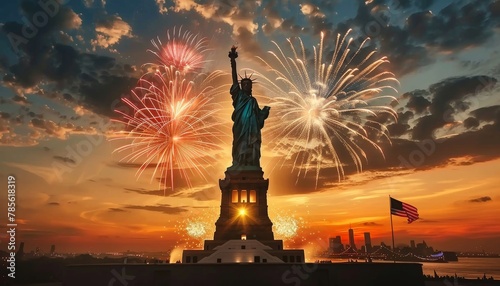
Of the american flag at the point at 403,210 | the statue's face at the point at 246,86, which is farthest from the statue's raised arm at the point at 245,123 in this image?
the american flag at the point at 403,210

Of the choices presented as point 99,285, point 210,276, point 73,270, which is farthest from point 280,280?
point 73,270

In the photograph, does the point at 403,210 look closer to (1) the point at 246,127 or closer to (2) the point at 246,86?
(1) the point at 246,127

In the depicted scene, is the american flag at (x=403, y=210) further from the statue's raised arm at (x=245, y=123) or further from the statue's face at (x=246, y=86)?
the statue's face at (x=246, y=86)

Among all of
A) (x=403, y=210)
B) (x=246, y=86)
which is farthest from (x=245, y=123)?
(x=403, y=210)

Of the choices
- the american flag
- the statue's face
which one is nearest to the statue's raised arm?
the statue's face

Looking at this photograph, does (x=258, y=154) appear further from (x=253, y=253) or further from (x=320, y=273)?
(x=320, y=273)

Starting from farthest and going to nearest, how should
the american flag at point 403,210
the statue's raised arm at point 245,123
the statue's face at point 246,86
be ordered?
1. the statue's face at point 246,86
2. the statue's raised arm at point 245,123
3. the american flag at point 403,210

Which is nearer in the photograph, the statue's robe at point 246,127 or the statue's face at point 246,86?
the statue's robe at point 246,127
